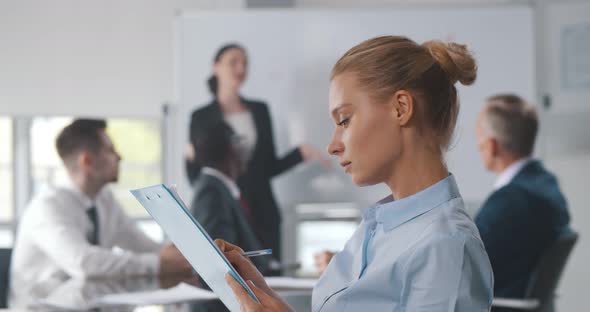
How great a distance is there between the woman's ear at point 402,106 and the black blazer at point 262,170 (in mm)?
3315

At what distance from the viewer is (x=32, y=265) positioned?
116 inches

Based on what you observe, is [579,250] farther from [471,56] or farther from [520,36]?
[471,56]

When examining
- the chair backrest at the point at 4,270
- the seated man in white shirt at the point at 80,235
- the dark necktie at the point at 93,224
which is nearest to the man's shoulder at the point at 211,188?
the seated man in white shirt at the point at 80,235

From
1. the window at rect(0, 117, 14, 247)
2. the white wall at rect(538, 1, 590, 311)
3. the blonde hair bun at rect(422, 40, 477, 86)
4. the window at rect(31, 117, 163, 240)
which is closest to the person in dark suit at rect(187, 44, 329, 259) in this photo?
the window at rect(31, 117, 163, 240)

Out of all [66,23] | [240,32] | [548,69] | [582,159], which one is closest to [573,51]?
[548,69]

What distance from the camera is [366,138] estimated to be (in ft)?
3.23

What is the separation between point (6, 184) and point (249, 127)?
5.10 ft

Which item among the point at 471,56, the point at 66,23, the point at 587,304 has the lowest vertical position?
the point at 587,304

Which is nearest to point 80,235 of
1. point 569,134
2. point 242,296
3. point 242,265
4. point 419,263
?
point 242,265

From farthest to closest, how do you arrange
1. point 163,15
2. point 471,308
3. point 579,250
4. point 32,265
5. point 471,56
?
point 163,15 → point 579,250 → point 32,265 → point 471,56 → point 471,308

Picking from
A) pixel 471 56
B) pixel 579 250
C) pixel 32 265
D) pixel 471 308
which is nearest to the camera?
pixel 471 308

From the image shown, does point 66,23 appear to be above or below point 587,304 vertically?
above

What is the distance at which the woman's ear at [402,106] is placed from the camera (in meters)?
0.97

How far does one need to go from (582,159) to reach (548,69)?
594 millimetres
